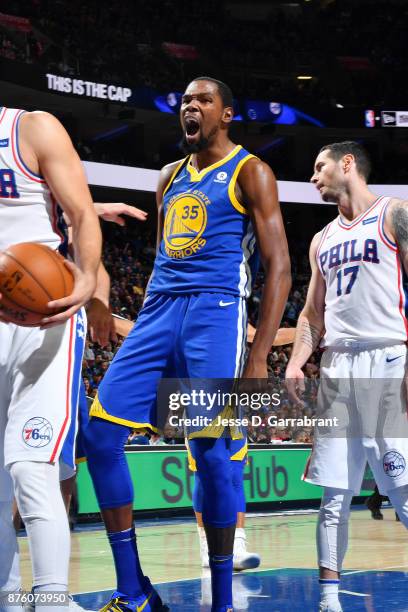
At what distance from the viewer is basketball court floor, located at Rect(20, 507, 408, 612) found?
15.1 feet

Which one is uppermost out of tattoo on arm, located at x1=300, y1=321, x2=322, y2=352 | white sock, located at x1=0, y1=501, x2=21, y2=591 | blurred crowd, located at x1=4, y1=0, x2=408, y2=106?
blurred crowd, located at x1=4, y1=0, x2=408, y2=106

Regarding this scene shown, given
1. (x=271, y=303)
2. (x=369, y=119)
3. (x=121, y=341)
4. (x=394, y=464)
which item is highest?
(x=369, y=119)

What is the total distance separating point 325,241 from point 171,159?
21.2 m

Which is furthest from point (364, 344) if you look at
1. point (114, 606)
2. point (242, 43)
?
point (242, 43)

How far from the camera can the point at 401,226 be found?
13.7 feet

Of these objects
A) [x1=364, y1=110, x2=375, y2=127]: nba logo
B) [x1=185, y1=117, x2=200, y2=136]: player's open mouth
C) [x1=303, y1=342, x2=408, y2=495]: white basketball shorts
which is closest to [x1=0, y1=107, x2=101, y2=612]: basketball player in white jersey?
[x1=185, y1=117, x2=200, y2=136]: player's open mouth

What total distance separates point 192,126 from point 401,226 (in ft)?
3.51

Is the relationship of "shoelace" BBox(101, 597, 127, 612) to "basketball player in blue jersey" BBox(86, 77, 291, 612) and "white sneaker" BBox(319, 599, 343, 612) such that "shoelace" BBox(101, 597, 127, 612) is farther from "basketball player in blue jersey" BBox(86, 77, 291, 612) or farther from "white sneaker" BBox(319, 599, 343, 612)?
"white sneaker" BBox(319, 599, 343, 612)

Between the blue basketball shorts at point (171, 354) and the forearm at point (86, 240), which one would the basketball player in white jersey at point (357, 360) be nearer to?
the blue basketball shorts at point (171, 354)

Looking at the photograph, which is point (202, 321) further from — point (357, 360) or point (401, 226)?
point (401, 226)

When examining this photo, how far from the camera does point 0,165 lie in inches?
119

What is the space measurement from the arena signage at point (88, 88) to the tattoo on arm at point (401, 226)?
16418 mm

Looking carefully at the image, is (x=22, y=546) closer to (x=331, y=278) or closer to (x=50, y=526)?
(x=331, y=278)

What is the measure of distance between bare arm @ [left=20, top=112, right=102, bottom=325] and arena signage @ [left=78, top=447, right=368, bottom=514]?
23.4 ft
